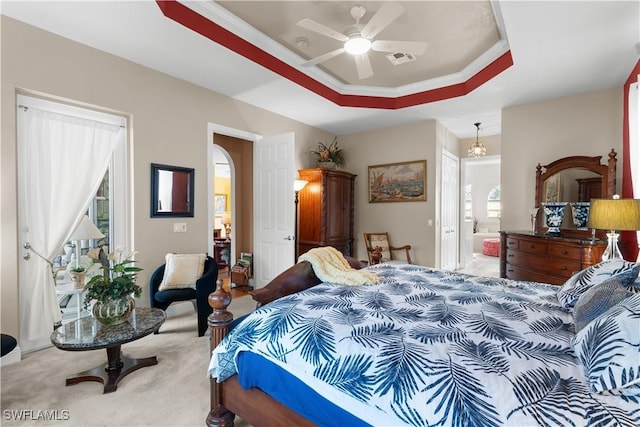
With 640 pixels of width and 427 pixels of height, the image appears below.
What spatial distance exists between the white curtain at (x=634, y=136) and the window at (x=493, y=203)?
7.16 meters

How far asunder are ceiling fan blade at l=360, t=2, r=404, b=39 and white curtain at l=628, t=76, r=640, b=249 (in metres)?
2.36

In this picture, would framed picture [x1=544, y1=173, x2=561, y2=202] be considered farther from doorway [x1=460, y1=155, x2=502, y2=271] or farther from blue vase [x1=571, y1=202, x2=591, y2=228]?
doorway [x1=460, y1=155, x2=502, y2=271]

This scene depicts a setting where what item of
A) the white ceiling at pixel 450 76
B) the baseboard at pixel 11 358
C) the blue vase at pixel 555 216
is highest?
the white ceiling at pixel 450 76

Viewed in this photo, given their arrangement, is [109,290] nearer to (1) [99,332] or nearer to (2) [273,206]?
(1) [99,332]

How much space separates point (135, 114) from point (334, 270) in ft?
8.70

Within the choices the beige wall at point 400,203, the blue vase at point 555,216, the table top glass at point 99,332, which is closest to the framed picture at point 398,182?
the beige wall at point 400,203

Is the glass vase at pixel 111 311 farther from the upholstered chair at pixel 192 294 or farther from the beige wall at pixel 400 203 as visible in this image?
the beige wall at pixel 400 203

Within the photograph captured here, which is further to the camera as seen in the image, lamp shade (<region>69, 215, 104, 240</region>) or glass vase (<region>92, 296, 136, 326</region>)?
lamp shade (<region>69, 215, 104, 240</region>)

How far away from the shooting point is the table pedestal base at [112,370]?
2077mm

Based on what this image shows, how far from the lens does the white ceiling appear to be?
2246 millimetres

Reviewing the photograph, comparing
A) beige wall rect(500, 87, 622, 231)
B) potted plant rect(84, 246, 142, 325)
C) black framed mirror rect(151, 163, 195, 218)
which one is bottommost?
potted plant rect(84, 246, 142, 325)

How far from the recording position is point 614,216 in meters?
2.21

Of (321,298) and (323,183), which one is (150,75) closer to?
(323,183)

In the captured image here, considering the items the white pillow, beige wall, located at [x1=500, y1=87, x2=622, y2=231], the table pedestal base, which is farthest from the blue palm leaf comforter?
beige wall, located at [x1=500, y1=87, x2=622, y2=231]
